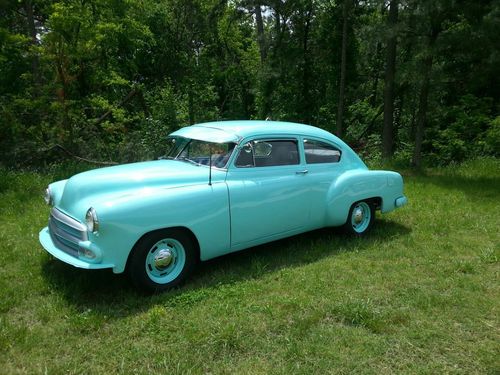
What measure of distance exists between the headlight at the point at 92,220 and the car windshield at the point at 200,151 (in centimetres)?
146

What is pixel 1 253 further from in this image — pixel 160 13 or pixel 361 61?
pixel 160 13

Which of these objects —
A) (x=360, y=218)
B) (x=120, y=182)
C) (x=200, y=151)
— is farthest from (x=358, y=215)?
(x=120, y=182)

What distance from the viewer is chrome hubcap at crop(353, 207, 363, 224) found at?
20.0 ft

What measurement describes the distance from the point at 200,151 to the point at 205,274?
149 centimetres

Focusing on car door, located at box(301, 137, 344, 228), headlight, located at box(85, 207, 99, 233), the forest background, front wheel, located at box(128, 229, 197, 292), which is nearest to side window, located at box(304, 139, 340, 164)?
car door, located at box(301, 137, 344, 228)

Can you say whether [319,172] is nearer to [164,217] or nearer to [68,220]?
[164,217]

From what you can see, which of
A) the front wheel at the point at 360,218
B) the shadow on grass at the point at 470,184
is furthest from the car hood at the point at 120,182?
the shadow on grass at the point at 470,184

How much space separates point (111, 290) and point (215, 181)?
1512 millimetres

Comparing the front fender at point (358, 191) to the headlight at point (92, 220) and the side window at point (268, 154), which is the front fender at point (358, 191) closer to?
the side window at point (268, 154)

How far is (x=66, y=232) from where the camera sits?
4289 mm

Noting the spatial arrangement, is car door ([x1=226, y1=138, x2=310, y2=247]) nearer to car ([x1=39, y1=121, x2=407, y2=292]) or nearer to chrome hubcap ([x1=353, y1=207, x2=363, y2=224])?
car ([x1=39, y1=121, x2=407, y2=292])

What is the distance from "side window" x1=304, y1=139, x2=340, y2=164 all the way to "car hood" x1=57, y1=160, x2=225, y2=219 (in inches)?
54.0

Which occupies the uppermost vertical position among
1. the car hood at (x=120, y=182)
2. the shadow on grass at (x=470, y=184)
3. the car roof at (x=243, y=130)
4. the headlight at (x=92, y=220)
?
the car roof at (x=243, y=130)

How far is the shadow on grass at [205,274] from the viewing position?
4.13m
